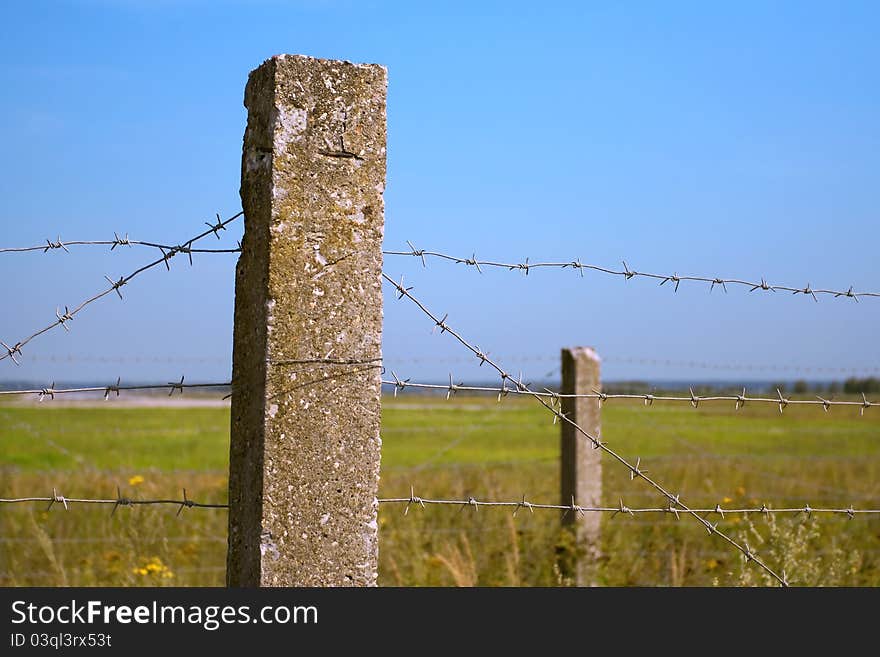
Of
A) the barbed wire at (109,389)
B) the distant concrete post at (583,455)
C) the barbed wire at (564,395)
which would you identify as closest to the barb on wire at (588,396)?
the barbed wire at (564,395)

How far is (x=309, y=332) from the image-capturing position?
2262 mm

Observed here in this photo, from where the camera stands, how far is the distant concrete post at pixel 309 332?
7.33 ft

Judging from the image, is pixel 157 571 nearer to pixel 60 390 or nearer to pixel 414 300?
pixel 60 390

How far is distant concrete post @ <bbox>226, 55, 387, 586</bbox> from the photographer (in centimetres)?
223

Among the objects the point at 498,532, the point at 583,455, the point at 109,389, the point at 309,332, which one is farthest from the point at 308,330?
the point at 498,532

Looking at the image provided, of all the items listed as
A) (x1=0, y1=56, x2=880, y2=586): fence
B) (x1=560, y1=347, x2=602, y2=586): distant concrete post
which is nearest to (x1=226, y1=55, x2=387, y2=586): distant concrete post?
(x1=0, y1=56, x2=880, y2=586): fence

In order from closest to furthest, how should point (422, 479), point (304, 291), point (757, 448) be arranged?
point (304, 291) → point (422, 479) → point (757, 448)

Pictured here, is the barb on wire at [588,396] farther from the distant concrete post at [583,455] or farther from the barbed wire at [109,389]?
the distant concrete post at [583,455]

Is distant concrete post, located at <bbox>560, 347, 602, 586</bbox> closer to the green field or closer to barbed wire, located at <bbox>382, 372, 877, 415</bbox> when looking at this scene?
the green field

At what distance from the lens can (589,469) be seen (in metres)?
5.44

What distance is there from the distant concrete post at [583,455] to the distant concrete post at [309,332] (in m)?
3.23

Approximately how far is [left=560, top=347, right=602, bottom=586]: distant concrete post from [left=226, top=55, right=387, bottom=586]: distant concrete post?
127 inches

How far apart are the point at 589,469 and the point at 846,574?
1.68m
